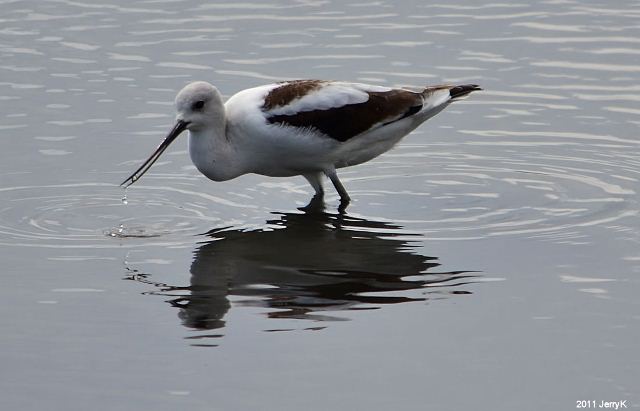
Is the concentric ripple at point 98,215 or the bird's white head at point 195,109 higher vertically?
the bird's white head at point 195,109

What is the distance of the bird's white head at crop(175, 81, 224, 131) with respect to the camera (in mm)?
9898

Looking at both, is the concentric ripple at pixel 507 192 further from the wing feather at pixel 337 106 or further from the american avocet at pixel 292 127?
the wing feather at pixel 337 106

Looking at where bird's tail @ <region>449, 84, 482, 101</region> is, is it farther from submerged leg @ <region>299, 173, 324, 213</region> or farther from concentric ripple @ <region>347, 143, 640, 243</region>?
submerged leg @ <region>299, 173, 324, 213</region>

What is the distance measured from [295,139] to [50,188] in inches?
74.3

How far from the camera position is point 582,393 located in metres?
6.67

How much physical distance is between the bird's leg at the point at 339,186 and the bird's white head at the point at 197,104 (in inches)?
Answer: 41.9

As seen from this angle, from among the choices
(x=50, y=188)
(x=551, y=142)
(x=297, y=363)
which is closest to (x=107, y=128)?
(x=50, y=188)

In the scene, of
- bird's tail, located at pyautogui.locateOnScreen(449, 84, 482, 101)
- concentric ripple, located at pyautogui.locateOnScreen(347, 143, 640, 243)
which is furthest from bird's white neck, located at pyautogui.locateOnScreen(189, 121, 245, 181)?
bird's tail, located at pyautogui.locateOnScreen(449, 84, 482, 101)

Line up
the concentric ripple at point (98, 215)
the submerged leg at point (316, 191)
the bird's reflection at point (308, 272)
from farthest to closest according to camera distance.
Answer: the submerged leg at point (316, 191) < the concentric ripple at point (98, 215) < the bird's reflection at point (308, 272)

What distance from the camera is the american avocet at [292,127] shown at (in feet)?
32.8

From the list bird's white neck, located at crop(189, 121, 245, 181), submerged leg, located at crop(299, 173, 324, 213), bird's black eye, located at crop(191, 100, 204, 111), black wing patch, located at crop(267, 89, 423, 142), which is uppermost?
bird's black eye, located at crop(191, 100, 204, 111)

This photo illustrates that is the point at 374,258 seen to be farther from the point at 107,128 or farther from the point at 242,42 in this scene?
the point at 242,42

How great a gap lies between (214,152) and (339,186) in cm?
104

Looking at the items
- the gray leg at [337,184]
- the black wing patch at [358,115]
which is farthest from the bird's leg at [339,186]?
the black wing patch at [358,115]
